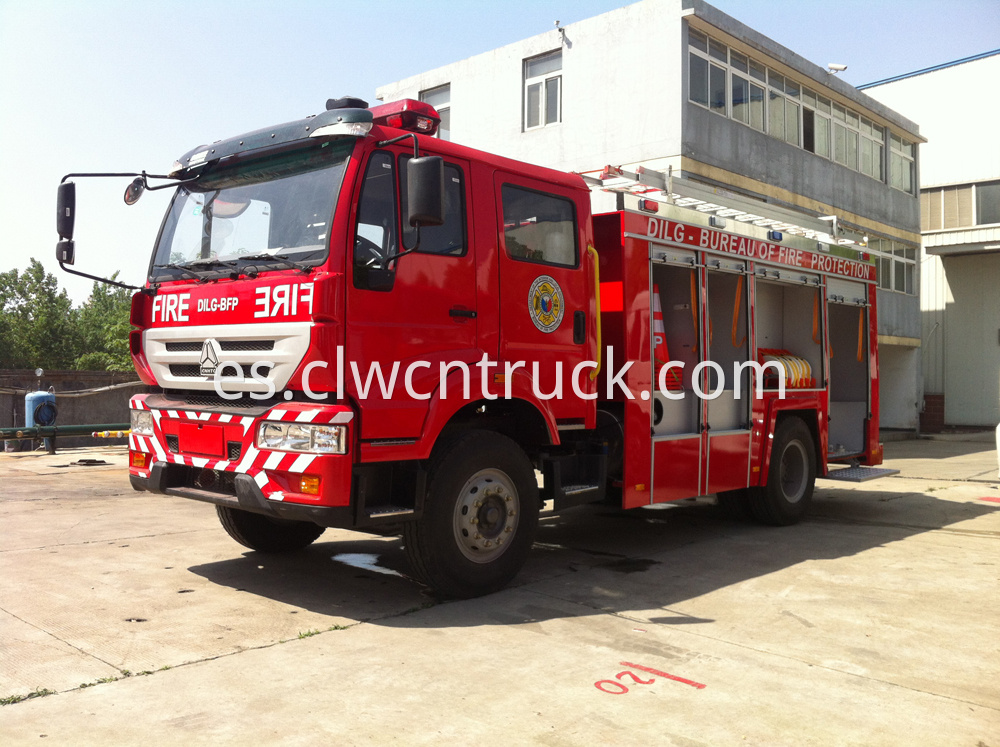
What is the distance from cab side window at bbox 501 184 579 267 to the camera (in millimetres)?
6043

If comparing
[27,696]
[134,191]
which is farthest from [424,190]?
[27,696]

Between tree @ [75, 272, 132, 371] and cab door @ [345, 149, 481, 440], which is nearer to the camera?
cab door @ [345, 149, 481, 440]

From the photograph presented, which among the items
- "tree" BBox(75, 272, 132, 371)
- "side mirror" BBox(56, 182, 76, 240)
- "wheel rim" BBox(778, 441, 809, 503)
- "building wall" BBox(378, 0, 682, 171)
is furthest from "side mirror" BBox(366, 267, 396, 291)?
"tree" BBox(75, 272, 132, 371)

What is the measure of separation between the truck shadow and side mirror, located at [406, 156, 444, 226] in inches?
92.1

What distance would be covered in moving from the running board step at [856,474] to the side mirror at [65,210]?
7518mm

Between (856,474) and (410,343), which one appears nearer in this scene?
(410,343)

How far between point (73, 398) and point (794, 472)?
1513 cm

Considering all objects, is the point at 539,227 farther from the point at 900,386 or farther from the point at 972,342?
the point at 972,342

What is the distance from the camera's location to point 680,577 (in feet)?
21.4

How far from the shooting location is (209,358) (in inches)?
219

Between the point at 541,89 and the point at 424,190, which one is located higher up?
the point at 541,89

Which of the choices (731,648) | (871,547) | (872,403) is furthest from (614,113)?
(731,648)

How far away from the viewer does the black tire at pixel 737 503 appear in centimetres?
888

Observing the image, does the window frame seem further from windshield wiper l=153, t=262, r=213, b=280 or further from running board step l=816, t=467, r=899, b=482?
windshield wiper l=153, t=262, r=213, b=280
